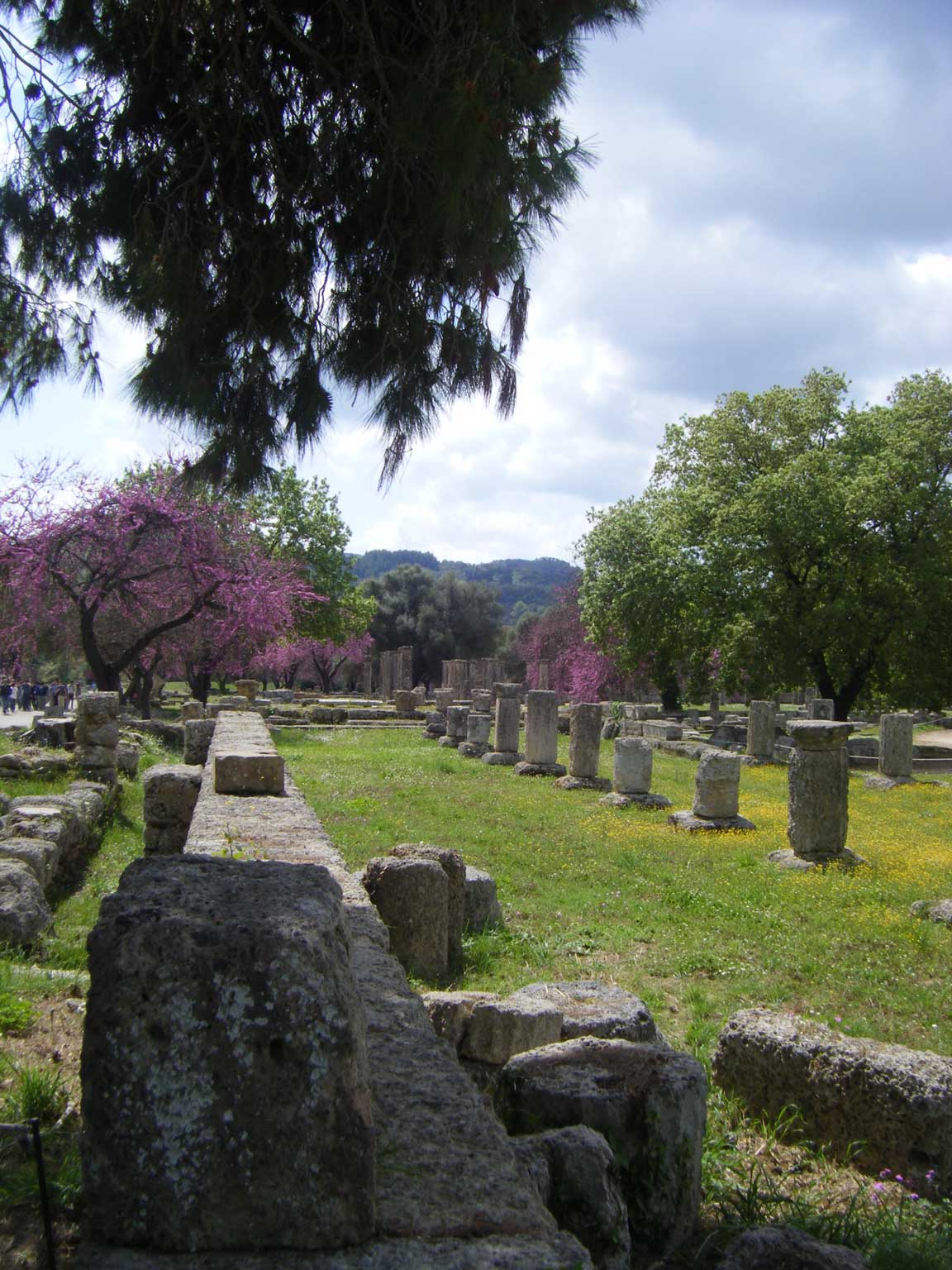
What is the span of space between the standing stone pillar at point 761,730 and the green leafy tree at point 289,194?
18423mm

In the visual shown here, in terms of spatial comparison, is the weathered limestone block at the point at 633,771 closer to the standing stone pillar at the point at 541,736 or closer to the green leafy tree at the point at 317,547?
the standing stone pillar at the point at 541,736

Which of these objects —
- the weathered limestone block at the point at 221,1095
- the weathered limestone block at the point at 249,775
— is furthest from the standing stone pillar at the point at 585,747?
the weathered limestone block at the point at 221,1095

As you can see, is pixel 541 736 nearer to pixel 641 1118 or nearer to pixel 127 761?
pixel 127 761

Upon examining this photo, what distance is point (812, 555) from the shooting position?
25328 millimetres

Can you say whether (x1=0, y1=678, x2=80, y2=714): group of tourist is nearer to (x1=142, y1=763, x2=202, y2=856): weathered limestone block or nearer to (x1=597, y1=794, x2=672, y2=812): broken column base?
(x1=597, y1=794, x2=672, y2=812): broken column base

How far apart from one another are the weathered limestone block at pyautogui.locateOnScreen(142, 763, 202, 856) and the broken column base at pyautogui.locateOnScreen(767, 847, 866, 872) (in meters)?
6.42

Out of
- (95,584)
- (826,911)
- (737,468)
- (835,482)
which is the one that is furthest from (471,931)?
(737,468)

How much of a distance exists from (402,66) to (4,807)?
771 centimetres

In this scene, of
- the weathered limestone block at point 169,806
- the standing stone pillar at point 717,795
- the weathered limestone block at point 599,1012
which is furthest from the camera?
the standing stone pillar at point 717,795

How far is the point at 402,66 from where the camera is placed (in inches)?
178

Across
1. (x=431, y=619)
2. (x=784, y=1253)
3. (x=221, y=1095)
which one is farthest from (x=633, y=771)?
(x=431, y=619)

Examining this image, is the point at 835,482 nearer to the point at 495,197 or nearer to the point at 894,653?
the point at 894,653

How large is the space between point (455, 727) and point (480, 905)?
17.8 m

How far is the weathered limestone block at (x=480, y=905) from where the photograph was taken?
738cm
